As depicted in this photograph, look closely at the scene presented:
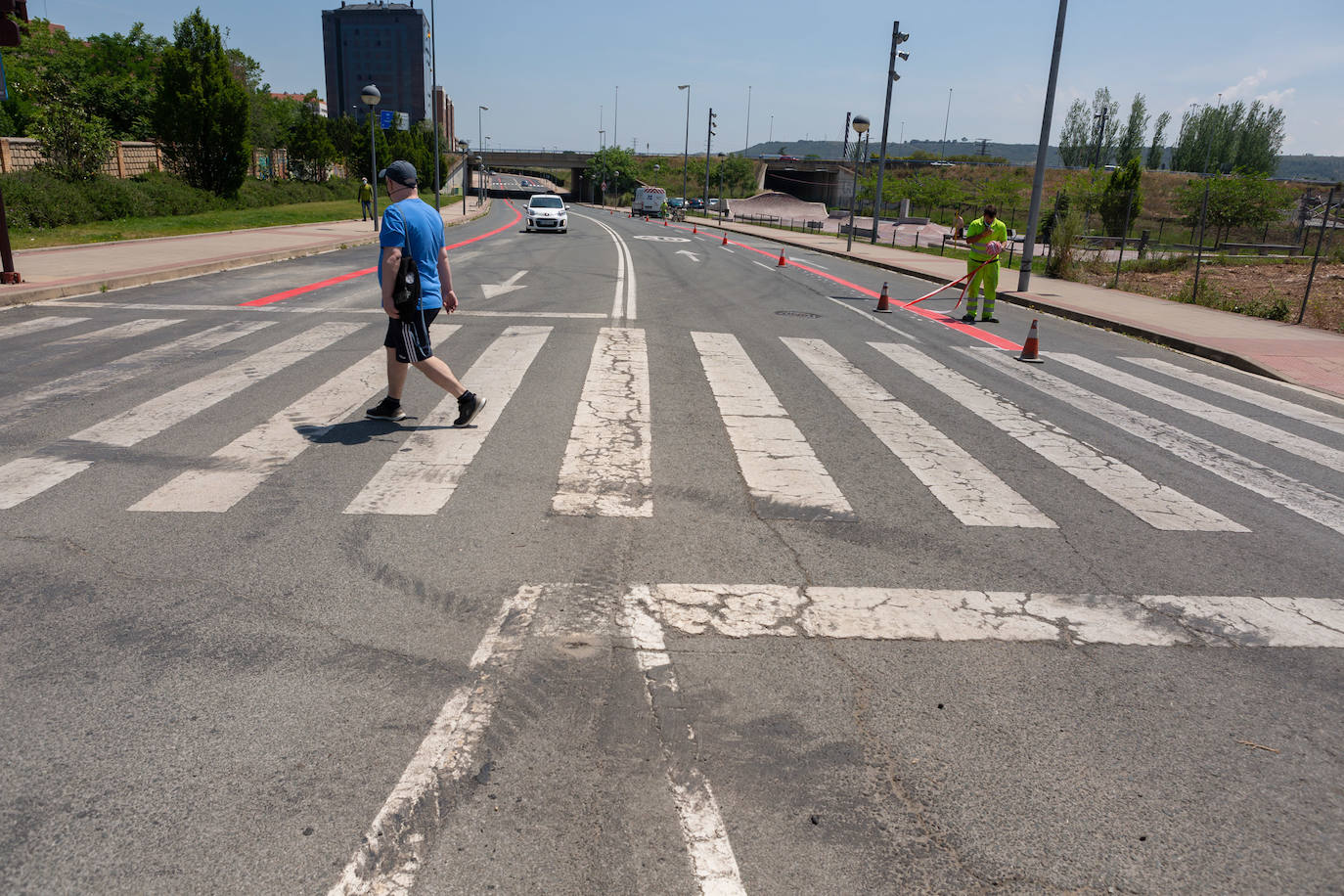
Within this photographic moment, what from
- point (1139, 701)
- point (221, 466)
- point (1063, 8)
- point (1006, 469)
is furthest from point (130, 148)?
point (1139, 701)

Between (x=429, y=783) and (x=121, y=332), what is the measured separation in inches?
397

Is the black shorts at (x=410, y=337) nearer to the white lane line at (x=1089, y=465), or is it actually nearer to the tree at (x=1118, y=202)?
the white lane line at (x=1089, y=465)

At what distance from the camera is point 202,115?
34344 millimetres

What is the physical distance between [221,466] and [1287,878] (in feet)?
19.8

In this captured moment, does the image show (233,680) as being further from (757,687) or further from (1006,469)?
(1006,469)

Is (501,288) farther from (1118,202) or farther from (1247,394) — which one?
(1118,202)

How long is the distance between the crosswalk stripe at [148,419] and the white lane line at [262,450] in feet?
2.36

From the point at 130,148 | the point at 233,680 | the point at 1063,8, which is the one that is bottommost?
the point at 233,680

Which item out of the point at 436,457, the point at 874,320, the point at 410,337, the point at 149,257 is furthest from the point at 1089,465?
the point at 149,257

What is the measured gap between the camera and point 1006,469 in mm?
6609

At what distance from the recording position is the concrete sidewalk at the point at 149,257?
13.7m

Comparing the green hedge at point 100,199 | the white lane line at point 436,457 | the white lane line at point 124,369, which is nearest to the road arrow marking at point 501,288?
the white lane line at point 124,369

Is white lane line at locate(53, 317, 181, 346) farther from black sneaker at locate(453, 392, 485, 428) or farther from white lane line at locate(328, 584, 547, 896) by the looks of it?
white lane line at locate(328, 584, 547, 896)

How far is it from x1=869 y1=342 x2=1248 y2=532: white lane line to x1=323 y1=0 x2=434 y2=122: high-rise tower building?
7939 inches
